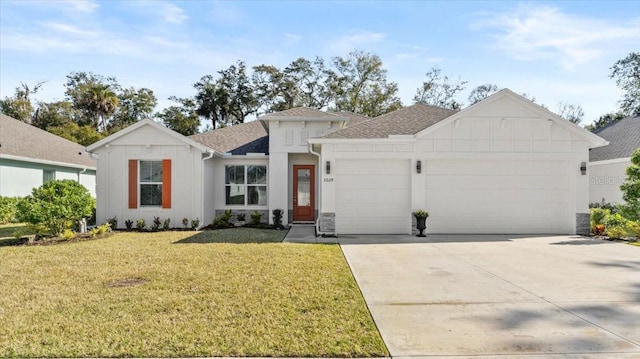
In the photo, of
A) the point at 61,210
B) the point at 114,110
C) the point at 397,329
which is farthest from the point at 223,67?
the point at 397,329

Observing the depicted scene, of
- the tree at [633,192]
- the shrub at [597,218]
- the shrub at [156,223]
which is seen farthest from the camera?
the shrub at [156,223]

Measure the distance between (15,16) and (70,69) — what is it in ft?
107

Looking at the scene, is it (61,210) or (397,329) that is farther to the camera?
(61,210)

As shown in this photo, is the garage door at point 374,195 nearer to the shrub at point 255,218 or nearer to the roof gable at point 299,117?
the roof gable at point 299,117

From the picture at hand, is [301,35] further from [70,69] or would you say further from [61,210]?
[70,69]

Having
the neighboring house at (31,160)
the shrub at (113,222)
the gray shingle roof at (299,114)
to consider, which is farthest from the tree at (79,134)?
the gray shingle roof at (299,114)

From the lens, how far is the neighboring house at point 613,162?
603 inches

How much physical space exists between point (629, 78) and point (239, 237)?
110 feet

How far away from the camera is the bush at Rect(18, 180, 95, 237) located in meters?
10.2

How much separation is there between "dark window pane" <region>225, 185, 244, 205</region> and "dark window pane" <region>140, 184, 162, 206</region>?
2.54m

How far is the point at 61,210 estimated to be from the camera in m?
10.5

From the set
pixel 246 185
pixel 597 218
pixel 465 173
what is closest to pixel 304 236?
pixel 246 185

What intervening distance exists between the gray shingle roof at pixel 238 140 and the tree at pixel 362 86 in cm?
1768

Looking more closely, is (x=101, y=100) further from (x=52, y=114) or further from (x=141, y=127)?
(x=141, y=127)
